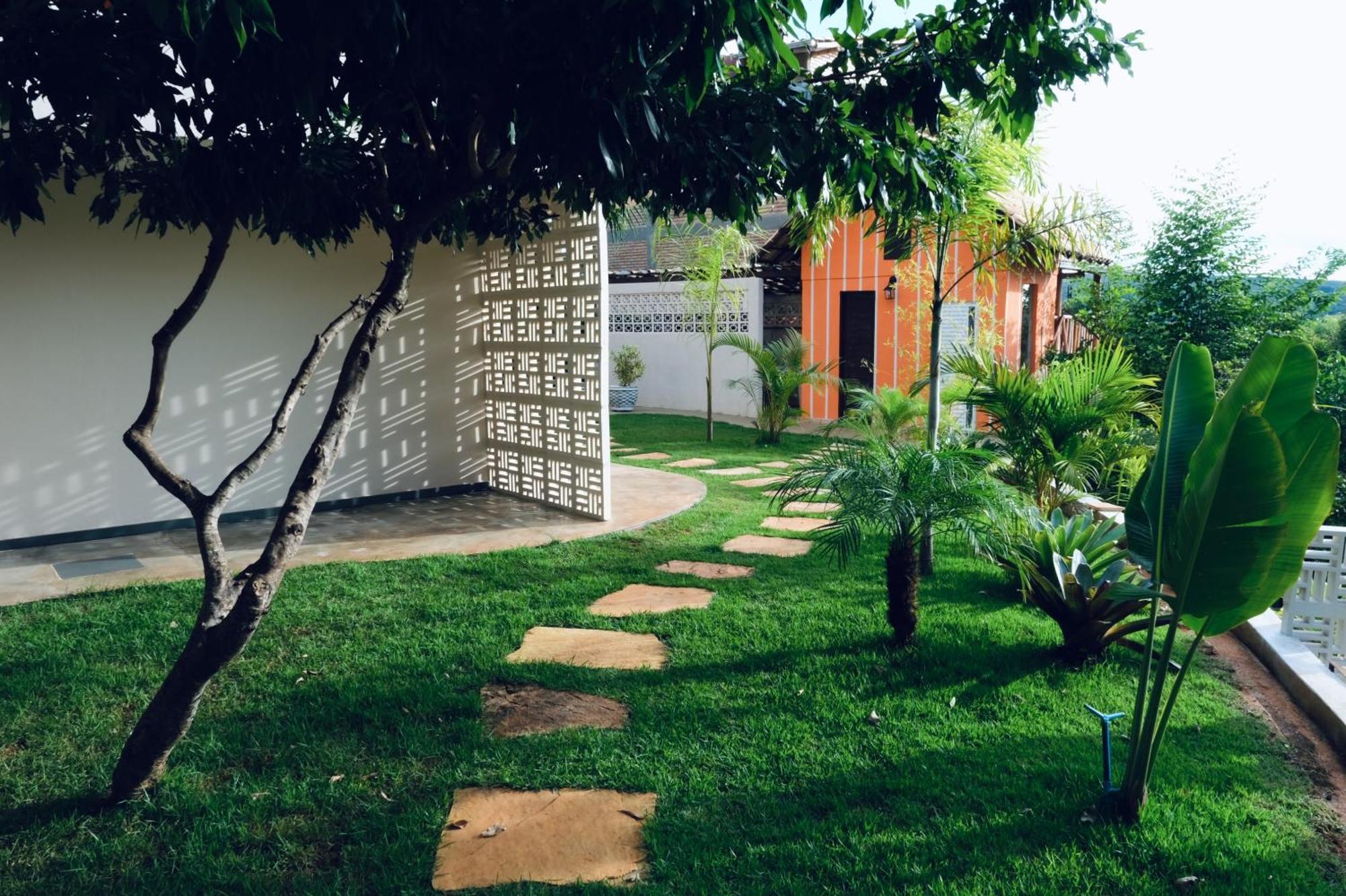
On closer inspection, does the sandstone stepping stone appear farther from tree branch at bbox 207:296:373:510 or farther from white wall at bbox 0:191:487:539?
white wall at bbox 0:191:487:539

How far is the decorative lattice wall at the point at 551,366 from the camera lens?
797 centimetres

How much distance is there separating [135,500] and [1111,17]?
747cm

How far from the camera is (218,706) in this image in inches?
165

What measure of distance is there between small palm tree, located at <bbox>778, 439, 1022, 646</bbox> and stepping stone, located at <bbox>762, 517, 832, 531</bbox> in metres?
2.79

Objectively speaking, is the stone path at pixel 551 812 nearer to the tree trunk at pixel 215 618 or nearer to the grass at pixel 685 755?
the grass at pixel 685 755

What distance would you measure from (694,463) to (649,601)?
19.3 feet

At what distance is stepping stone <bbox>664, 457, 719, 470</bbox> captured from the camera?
448 inches

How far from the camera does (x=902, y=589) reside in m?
4.89

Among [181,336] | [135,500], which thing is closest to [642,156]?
[181,336]

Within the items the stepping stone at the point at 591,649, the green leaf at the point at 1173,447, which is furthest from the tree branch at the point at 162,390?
the green leaf at the point at 1173,447

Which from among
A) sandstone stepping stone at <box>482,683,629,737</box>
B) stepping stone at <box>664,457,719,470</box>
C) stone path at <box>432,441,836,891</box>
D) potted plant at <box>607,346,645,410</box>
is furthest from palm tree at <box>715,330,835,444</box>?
sandstone stepping stone at <box>482,683,629,737</box>

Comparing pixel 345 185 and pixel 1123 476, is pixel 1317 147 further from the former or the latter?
pixel 345 185

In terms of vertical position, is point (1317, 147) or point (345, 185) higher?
point (1317, 147)

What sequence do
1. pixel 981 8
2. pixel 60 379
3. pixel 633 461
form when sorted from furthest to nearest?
pixel 633 461
pixel 60 379
pixel 981 8
